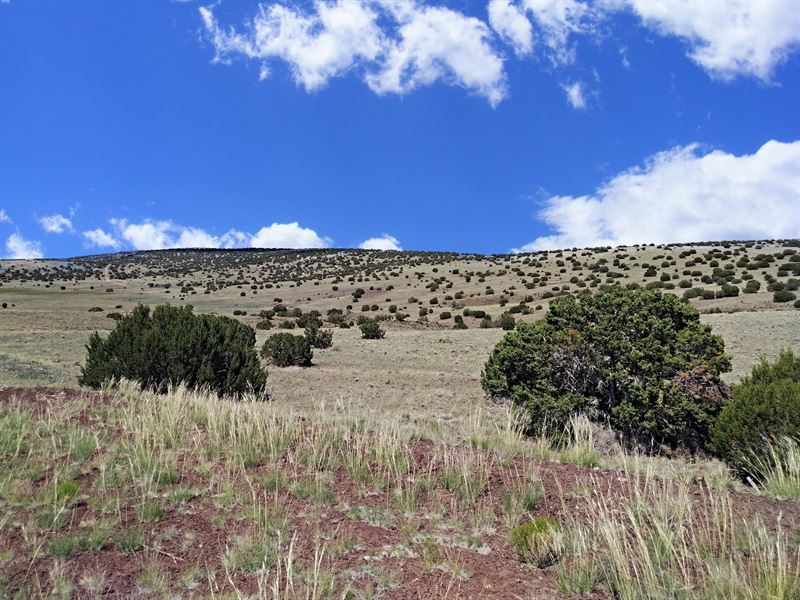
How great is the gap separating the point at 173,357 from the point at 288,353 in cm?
839

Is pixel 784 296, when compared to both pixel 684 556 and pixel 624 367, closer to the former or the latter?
pixel 624 367

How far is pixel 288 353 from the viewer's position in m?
22.1

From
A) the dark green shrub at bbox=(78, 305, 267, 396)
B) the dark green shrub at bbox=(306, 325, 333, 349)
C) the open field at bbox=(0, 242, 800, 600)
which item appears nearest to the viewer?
the open field at bbox=(0, 242, 800, 600)

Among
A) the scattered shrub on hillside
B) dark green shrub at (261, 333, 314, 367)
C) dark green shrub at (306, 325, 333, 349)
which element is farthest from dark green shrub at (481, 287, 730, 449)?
the scattered shrub on hillside

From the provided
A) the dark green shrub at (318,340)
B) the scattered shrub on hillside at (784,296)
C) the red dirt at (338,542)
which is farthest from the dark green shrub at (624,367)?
the scattered shrub on hillside at (784,296)

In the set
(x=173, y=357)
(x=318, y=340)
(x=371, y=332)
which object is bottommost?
(x=173, y=357)

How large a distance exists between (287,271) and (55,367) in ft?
248

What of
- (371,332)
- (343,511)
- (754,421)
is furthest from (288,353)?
(754,421)

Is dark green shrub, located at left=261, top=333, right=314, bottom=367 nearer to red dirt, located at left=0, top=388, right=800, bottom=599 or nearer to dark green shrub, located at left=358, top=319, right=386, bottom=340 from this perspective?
dark green shrub, located at left=358, top=319, right=386, bottom=340

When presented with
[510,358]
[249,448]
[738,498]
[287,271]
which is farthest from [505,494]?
[287,271]

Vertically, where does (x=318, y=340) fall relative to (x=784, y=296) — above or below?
below

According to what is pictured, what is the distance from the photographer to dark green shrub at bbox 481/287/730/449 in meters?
9.53

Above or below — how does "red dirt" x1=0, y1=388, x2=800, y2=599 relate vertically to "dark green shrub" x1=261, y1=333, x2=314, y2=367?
below

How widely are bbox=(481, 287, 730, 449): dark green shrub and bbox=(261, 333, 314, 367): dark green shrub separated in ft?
39.6
